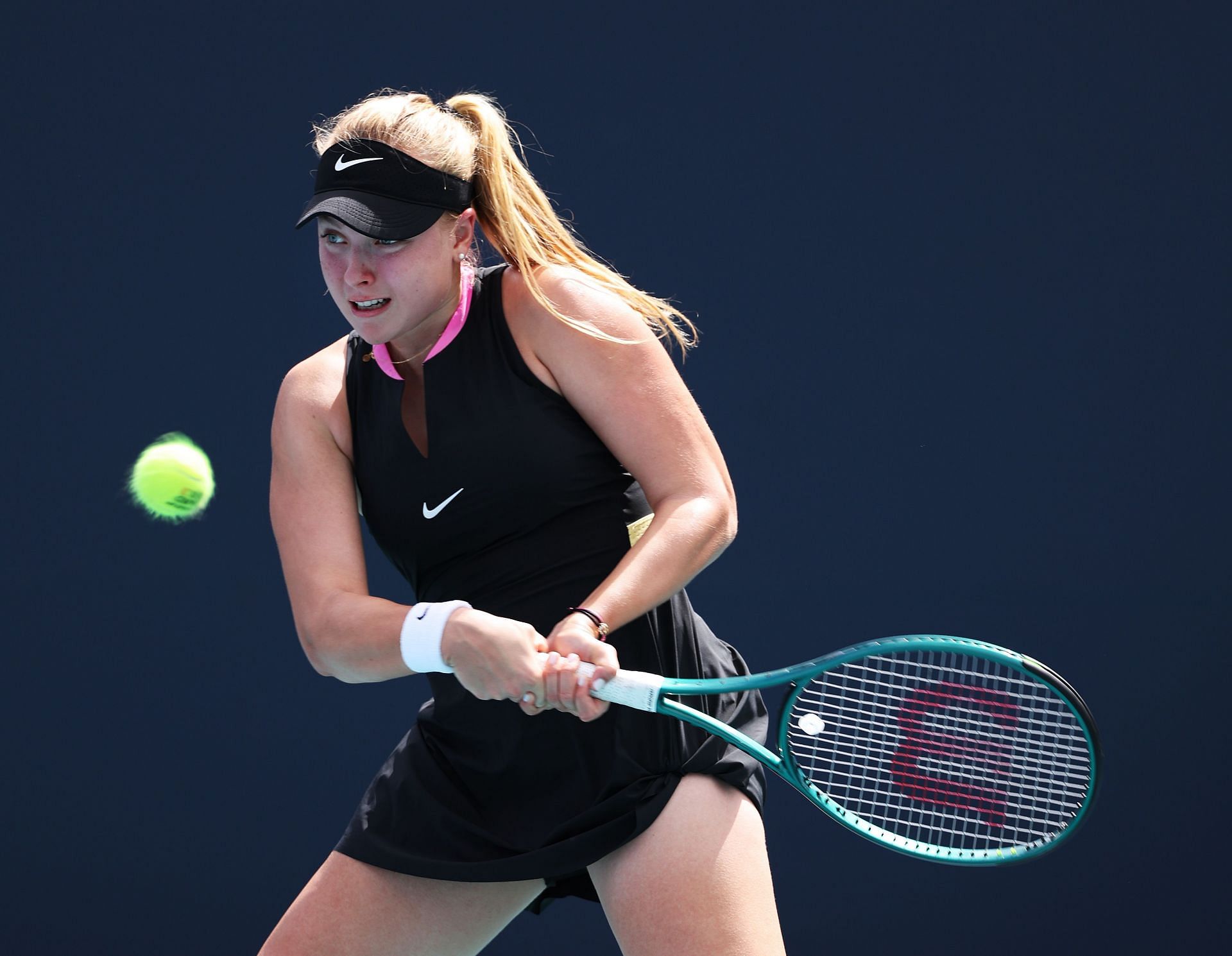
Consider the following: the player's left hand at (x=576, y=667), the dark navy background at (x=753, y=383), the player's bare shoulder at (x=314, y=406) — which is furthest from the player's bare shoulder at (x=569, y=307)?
the dark navy background at (x=753, y=383)

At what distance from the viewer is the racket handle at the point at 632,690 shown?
167cm

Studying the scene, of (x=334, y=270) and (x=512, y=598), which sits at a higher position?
(x=334, y=270)

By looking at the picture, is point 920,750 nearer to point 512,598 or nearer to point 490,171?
point 512,598

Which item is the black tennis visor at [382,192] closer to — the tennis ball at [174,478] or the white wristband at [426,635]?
the white wristband at [426,635]

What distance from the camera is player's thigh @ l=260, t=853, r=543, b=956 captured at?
1.83 metres

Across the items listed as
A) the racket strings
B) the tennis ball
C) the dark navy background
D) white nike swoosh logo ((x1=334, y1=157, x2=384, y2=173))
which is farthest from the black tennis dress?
the tennis ball

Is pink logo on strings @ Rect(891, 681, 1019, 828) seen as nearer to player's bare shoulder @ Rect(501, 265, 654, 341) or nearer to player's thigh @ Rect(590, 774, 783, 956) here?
player's thigh @ Rect(590, 774, 783, 956)

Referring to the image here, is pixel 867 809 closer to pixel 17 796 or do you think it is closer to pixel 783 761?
pixel 783 761

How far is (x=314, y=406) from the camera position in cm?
189

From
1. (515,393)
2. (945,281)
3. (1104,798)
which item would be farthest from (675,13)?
(1104,798)

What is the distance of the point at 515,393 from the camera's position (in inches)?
70.9

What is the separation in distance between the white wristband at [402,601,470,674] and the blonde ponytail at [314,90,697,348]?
401 millimetres

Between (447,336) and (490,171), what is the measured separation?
0.24 meters

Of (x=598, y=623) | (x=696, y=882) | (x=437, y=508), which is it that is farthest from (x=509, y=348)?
(x=696, y=882)
